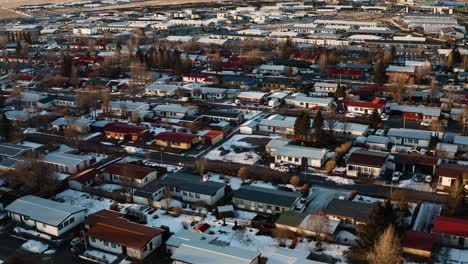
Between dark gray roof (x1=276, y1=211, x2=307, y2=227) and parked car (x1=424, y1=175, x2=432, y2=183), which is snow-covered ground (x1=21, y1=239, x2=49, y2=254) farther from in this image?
parked car (x1=424, y1=175, x2=432, y2=183)

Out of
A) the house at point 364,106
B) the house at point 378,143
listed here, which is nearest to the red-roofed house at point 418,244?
the house at point 378,143

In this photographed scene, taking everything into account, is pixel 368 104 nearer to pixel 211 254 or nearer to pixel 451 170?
pixel 451 170

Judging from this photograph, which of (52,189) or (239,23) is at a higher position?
(239,23)

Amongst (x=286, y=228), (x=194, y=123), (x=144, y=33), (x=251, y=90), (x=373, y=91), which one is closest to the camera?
(x=286, y=228)

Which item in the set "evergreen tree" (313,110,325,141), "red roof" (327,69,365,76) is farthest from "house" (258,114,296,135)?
"red roof" (327,69,365,76)

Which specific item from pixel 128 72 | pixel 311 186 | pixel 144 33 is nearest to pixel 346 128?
pixel 311 186

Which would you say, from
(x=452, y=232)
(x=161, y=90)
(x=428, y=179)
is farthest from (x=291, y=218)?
(x=161, y=90)

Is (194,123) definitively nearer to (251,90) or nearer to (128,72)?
(251,90)
